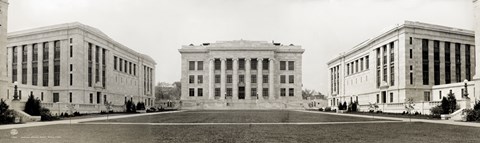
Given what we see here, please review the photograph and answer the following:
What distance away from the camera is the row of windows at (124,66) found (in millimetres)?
91162

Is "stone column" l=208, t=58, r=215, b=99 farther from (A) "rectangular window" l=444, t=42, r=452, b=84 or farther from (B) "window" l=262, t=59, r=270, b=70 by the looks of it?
(A) "rectangular window" l=444, t=42, r=452, b=84

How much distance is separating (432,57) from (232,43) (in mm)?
62521

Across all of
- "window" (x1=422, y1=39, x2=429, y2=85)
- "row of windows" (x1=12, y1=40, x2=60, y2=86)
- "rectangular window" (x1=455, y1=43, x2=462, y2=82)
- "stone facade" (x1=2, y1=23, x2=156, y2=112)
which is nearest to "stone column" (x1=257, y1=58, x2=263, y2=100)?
"stone facade" (x1=2, y1=23, x2=156, y2=112)

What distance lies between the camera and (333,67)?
119875 millimetres

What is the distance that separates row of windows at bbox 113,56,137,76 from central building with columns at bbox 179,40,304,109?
19624mm

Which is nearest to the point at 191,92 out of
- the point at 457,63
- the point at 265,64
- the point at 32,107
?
the point at 265,64

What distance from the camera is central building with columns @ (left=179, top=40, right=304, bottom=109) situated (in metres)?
120

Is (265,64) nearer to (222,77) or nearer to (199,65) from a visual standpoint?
(222,77)

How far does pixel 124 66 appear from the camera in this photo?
320 ft

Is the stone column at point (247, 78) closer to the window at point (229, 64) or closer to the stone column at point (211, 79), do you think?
the window at point (229, 64)

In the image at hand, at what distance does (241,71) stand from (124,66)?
3754 centimetres

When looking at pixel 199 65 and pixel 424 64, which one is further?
pixel 199 65

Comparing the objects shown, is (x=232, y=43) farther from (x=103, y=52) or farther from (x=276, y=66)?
(x=103, y=52)

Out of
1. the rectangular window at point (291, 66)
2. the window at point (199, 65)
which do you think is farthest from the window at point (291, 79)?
the window at point (199, 65)
